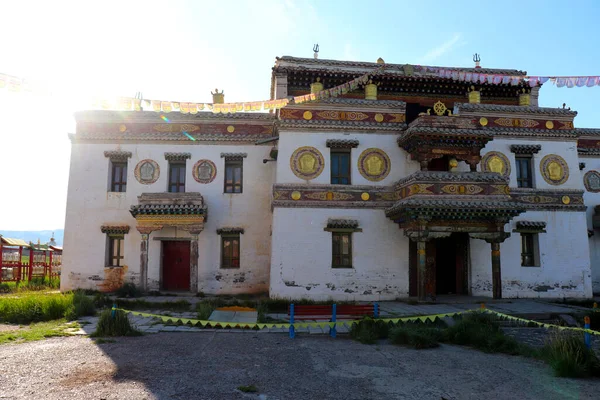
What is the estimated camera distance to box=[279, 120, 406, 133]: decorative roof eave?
675 inches

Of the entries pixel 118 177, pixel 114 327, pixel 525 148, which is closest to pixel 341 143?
pixel 525 148

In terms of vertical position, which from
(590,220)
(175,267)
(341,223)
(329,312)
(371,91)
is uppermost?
(371,91)

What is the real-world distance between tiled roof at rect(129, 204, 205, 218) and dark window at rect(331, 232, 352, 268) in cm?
573

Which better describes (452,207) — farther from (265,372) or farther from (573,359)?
(265,372)

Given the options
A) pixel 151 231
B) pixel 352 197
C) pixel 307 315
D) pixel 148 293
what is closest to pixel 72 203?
pixel 151 231

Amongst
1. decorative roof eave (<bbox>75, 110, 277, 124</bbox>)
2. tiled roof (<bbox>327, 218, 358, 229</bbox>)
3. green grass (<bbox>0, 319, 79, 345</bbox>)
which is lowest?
green grass (<bbox>0, 319, 79, 345</bbox>)

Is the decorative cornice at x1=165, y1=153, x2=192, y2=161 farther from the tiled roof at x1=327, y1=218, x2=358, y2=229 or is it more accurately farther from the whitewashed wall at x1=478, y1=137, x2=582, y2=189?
the whitewashed wall at x1=478, y1=137, x2=582, y2=189

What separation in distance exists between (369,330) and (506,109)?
1319 cm

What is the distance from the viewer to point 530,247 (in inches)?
706

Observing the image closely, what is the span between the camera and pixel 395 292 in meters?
16.7

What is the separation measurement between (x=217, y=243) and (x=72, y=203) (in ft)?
22.4

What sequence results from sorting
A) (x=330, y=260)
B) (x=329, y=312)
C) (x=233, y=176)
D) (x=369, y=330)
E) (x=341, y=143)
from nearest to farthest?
1. (x=369, y=330)
2. (x=329, y=312)
3. (x=330, y=260)
4. (x=341, y=143)
5. (x=233, y=176)

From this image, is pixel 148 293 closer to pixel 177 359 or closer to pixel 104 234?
pixel 104 234

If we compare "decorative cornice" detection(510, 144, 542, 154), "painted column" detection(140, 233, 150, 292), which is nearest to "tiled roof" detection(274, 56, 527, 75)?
"decorative cornice" detection(510, 144, 542, 154)
